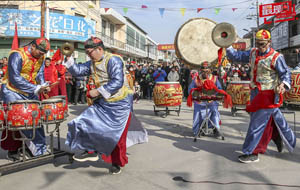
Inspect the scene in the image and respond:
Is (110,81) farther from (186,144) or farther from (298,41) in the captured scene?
(298,41)

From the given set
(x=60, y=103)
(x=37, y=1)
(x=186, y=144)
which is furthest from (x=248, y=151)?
(x=37, y=1)

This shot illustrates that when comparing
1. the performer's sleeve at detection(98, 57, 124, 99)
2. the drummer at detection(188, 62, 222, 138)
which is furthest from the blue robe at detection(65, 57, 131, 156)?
the drummer at detection(188, 62, 222, 138)

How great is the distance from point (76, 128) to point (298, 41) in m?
27.0

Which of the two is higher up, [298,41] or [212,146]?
[298,41]

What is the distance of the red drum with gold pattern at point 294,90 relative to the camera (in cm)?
868

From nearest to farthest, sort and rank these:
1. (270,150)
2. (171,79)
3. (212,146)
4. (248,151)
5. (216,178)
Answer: (216,178), (248,151), (270,150), (212,146), (171,79)

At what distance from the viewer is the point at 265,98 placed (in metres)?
4.19

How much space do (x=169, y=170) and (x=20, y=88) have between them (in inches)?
85.9

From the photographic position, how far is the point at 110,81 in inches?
145

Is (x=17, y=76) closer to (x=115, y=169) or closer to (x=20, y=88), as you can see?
(x=20, y=88)

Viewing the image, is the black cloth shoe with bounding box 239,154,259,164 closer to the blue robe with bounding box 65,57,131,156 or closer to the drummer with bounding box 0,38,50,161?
the blue robe with bounding box 65,57,131,156

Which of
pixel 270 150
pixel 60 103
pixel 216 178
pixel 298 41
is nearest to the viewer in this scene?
pixel 216 178

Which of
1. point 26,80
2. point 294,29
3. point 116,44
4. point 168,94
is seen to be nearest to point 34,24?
point 168,94

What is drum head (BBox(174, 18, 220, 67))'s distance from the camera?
8.36 meters
